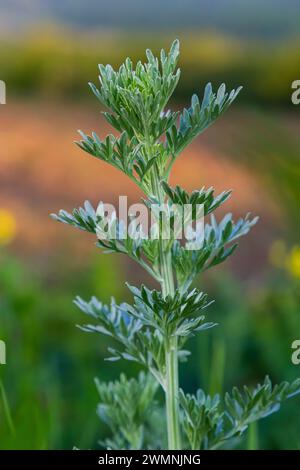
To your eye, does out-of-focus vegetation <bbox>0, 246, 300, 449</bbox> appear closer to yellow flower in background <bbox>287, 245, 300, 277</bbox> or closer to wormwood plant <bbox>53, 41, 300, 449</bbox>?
yellow flower in background <bbox>287, 245, 300, 277</bbox>

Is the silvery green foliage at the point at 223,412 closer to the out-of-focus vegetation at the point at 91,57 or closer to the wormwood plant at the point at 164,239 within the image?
the wormwood plant at the point at 164,239

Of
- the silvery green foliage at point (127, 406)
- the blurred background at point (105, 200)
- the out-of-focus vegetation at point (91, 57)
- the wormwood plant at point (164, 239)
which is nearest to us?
the wormwood plant at point (164, 239)

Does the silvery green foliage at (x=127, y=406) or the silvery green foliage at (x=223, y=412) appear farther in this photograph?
the silvery green foliage at (x=127, y=406)

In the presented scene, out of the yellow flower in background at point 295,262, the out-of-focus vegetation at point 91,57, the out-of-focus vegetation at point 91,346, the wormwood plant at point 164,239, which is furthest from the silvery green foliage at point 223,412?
the out-of-focus vegetation at point 91,57

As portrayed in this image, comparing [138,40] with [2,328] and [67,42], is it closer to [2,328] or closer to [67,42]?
[67,42]

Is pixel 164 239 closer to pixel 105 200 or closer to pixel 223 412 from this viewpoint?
pixel 223 412
